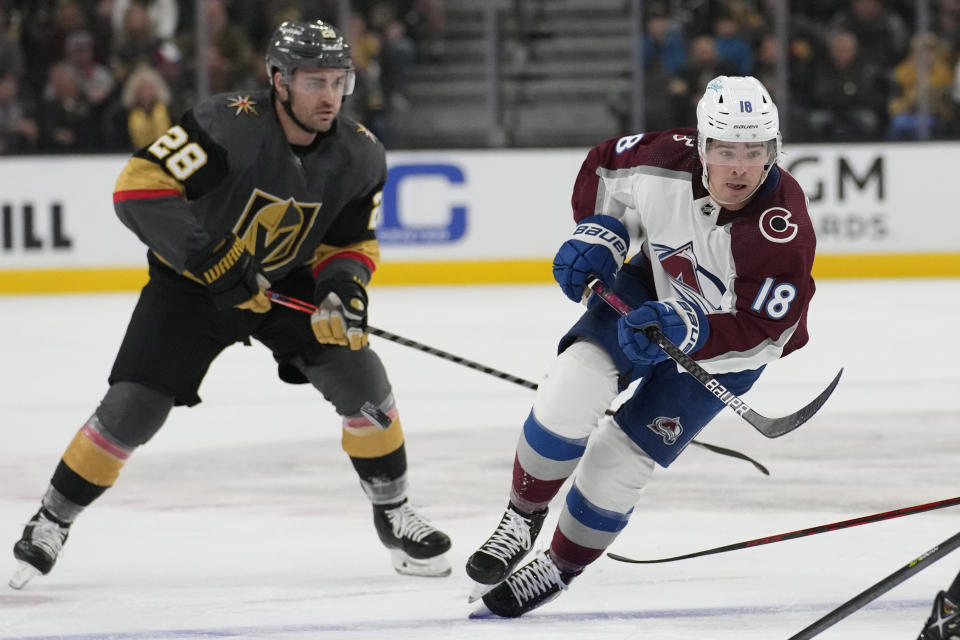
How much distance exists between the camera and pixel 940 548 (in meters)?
2.29

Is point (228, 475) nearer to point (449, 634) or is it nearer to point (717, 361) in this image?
point (449, 634)

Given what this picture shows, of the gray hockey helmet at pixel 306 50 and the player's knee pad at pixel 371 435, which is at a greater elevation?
the gray hockey helmet at pixel 306 50

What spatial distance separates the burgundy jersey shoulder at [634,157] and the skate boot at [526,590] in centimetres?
68

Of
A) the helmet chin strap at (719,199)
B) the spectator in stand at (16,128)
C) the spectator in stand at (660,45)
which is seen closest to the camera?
the helmet chin strap at (719,199)

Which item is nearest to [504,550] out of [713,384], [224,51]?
[713,384]

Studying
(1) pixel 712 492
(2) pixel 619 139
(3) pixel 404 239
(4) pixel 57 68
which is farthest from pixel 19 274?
(2) pixel 619 139

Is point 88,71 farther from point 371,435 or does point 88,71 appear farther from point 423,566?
point 423,566

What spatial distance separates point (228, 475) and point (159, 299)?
3.49 feet

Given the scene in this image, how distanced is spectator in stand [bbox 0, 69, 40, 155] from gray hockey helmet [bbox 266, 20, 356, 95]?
5376 mm

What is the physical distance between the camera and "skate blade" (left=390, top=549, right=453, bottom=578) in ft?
10.3

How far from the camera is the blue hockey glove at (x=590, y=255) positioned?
2840 millimetres

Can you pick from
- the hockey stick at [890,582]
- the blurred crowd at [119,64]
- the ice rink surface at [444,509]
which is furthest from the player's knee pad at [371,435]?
the blurred crowd at [119,64]

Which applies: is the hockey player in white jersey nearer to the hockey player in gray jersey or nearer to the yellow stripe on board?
the hockey player in gray jersey

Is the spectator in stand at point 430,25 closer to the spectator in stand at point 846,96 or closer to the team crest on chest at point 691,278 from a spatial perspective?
the spectator in stand at point 846,96
